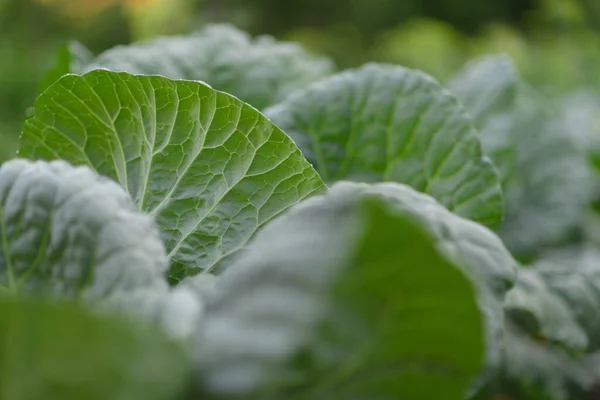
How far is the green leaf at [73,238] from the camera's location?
49 cm

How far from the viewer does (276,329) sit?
0.40m

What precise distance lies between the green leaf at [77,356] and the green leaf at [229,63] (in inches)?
24.1

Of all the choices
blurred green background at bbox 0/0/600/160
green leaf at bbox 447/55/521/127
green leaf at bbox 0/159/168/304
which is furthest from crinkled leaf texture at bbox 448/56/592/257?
blurred green background at bbox 0/0/600/160

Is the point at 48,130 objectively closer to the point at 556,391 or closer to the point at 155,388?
the point at 155,388

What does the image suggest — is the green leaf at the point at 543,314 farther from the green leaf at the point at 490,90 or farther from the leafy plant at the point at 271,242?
the green leaf at the point at 490,90

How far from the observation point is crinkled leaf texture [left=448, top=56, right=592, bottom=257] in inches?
46.7

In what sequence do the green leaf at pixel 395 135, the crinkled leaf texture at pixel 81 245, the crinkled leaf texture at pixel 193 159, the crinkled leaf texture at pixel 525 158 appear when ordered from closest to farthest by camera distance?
the crinkled leaf texture at pixel 81 245, the crinkled leaf texture at pixel 193 159, the green leaf at pixel 395 135, the crinkled leaf texture at pixel 525 158

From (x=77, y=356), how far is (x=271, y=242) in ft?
0.43

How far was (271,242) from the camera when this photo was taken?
0.45 meters

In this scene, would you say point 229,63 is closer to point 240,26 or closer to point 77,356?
point 77,356

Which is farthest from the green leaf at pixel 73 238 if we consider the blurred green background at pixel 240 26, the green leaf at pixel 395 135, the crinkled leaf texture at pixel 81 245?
the blurred green background at pixel 240 26

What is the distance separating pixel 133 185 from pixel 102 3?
5200 millimetres

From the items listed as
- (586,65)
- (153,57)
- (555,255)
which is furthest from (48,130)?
(586,65)

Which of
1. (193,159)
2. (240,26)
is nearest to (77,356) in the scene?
(193,159)
